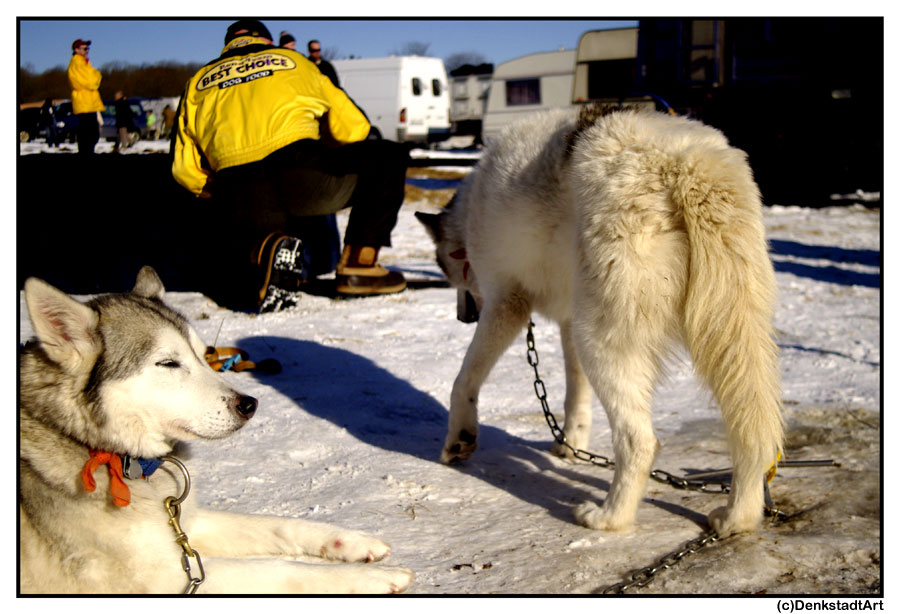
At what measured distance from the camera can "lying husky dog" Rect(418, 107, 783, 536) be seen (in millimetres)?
2428

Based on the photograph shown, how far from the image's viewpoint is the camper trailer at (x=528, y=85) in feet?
77.6

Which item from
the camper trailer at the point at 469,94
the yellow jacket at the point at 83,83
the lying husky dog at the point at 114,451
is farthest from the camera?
the camper trailer at the point at 469,94

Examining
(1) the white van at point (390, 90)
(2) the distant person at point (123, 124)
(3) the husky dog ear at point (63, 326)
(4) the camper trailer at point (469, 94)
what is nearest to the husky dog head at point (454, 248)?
(3) the husky dog ear at point (63, 326)

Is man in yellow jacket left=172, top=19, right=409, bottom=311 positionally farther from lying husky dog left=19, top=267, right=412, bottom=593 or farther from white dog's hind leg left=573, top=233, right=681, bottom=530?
white dog's hind leg left=573, top=233, right=681, bottom=530

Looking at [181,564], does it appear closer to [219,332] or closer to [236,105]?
[219,332]

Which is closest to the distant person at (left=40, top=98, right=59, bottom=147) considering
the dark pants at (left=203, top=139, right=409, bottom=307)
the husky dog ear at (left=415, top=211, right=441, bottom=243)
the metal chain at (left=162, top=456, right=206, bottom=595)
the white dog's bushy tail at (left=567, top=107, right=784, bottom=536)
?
the dark pants at (left=203, top=139, right=409, bottom=307)

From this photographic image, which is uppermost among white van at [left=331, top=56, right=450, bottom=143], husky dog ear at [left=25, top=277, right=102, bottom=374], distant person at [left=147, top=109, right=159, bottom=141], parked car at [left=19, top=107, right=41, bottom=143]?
white van at [left=331, top=56, right=450, bottom=143]

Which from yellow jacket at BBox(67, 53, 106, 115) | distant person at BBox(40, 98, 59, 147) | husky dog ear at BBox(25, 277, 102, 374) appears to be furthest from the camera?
distant person at BBox(40, 98, 59, 147)

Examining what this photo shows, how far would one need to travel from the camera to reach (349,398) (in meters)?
4.21

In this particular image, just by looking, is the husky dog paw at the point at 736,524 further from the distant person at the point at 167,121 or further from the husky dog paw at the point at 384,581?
the distant person at the point at 167,121

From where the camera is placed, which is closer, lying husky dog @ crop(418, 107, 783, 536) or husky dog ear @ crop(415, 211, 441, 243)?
lying husky dog @ crop(418, 107, 783, 536)

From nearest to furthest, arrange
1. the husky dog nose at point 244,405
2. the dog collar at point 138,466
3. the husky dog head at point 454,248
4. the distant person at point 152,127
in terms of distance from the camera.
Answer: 1. the dog collar at point 138,466
2. the husky dog nose at point 244,405
3. the husky dog head at point 454,248
4. the distant person at point 152,127

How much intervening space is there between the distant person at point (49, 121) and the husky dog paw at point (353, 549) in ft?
12.0

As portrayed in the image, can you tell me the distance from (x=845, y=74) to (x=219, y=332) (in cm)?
1120
